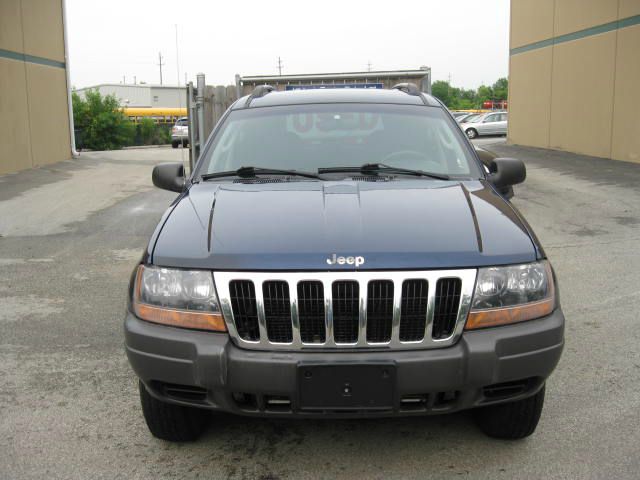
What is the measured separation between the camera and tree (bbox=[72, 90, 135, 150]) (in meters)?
46.4

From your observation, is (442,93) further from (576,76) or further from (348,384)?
(348,384)

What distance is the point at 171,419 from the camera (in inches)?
128

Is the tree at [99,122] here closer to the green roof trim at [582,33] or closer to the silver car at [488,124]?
the silver car at [488,124]

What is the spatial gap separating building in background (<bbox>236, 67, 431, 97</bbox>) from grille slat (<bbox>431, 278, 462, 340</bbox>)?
385 inches

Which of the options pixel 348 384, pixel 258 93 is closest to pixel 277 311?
pixel 348 384

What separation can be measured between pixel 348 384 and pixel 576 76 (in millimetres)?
18272

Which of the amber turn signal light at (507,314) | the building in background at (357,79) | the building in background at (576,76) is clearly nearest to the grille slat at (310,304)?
the amber turn signal light at (507,314)

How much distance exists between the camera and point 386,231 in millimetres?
3049

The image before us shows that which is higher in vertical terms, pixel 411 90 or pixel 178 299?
pixel 411 90

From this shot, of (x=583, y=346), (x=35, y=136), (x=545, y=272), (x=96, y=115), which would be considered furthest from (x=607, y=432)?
(x=96, y=115)

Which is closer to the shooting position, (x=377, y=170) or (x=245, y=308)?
(x=245, y=308)

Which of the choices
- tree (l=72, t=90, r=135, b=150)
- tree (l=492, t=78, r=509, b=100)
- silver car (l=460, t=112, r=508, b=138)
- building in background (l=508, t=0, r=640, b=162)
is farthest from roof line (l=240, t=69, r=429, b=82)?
tree (l=492, t=78, r=509, b=100)

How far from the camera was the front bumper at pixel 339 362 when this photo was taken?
2783 mm

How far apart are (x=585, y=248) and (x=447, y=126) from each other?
174 inches
